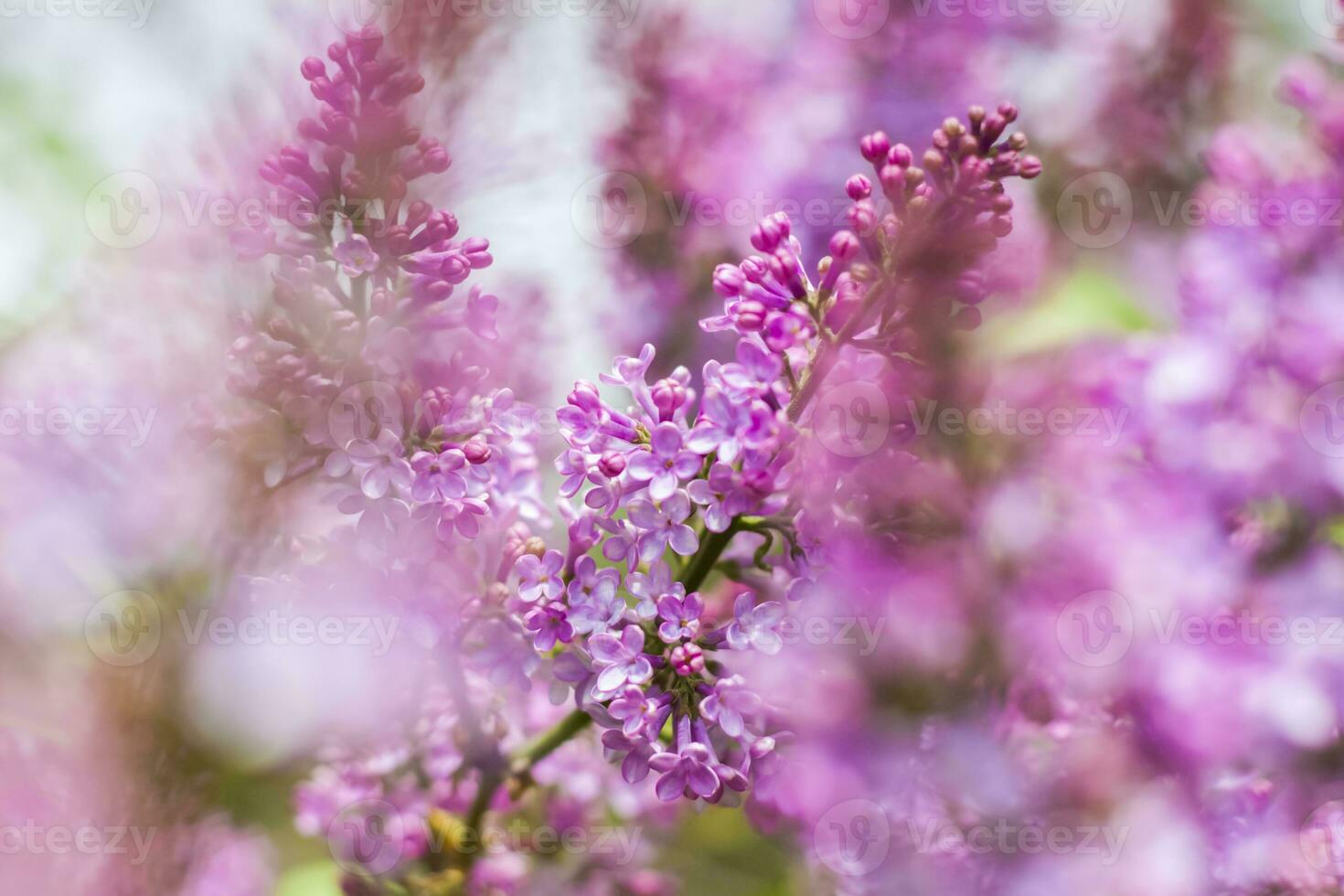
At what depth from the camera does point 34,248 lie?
1.68m

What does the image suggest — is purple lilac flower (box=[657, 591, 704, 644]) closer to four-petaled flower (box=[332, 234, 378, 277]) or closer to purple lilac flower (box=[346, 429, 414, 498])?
purple lilac flower (box=[346, 429, 414, 498])

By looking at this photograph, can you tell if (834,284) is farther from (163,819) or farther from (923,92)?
(923,92)

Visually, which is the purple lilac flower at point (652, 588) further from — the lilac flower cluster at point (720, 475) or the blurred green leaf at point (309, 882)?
the blurred green leaf at point (309, 882)

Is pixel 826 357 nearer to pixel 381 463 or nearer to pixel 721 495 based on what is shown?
pixel 721 495

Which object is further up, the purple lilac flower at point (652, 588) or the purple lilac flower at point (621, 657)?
the purple lilac flower at point (652, 588)

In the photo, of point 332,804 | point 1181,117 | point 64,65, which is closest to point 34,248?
point 64,65

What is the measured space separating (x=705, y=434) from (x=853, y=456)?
114 millimetres

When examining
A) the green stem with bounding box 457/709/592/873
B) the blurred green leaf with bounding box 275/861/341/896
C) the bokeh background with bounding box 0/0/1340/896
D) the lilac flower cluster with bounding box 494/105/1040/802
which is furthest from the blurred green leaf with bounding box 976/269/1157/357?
the blurred green leaf with bounding box 275/861/341/896

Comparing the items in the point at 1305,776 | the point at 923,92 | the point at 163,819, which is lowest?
the point at 1305,776

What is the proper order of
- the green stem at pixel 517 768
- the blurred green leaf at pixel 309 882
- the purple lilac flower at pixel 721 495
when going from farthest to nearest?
the blurred green leaf at pixel 309 882, the green stem at pixel 517 768, the purple lilac flower at pixel 721 495

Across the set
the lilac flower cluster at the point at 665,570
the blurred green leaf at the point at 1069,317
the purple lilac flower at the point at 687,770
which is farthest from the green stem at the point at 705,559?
the blurred green leaf at the point at 1069,317

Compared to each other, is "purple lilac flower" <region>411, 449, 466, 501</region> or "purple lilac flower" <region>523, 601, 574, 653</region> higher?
"purple lilac flower" <region>411, 449, 466, 501</region>

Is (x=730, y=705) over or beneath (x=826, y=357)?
beneath

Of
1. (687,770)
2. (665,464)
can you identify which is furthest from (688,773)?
(665,464)
